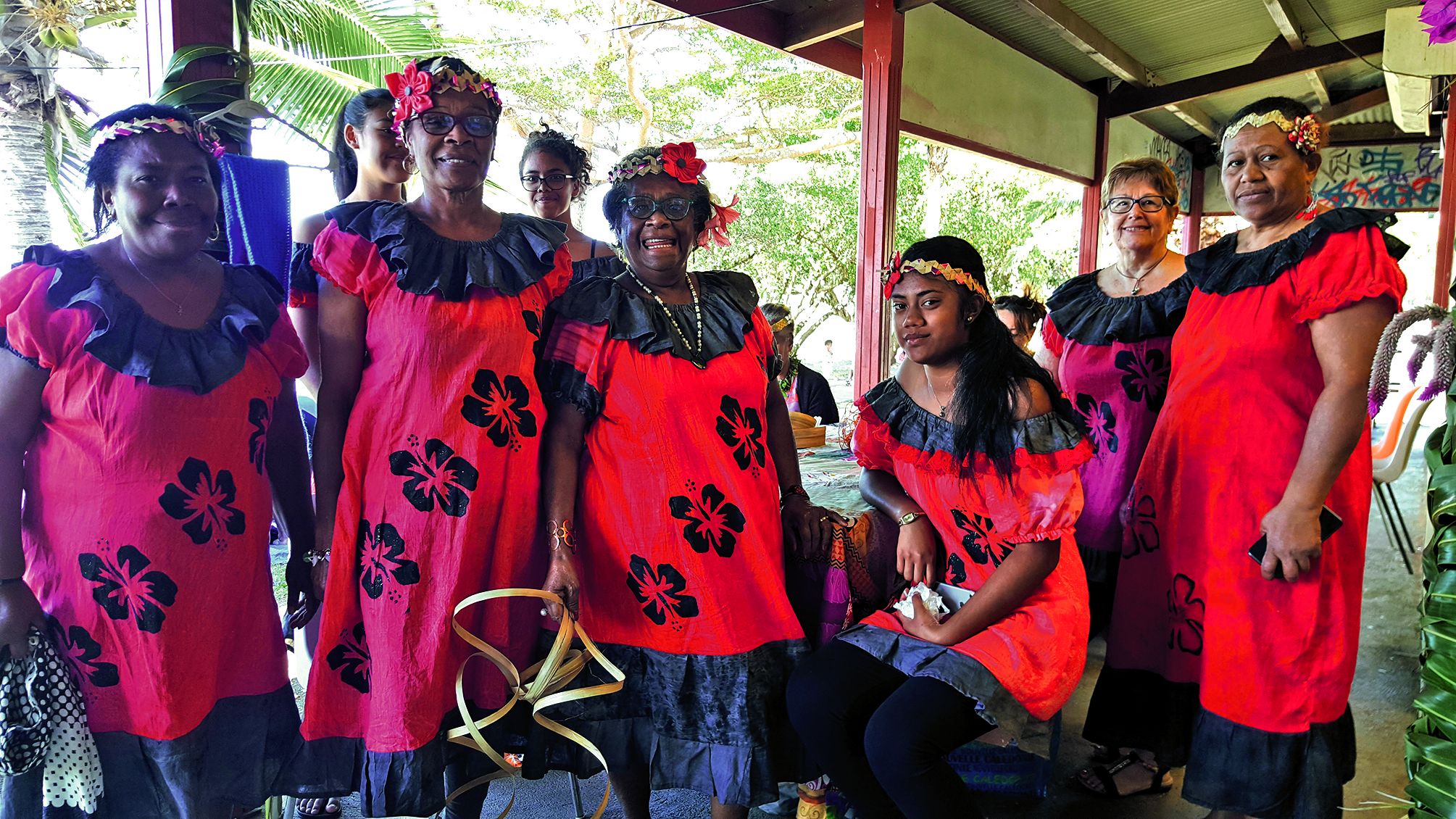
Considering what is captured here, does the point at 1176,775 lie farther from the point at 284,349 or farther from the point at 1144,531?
the point at 284,349

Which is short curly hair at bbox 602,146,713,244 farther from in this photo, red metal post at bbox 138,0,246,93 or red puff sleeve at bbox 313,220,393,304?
red metal post at bbox 138,0,246,93

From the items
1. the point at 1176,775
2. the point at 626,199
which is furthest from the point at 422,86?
the point at 1176,775

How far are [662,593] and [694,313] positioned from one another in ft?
2.31

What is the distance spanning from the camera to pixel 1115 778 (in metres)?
2.97

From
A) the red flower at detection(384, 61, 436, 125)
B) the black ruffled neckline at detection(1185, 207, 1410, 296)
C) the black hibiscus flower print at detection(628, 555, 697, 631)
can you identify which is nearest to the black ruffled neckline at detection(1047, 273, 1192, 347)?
the black ruffled neckline at detection(1185, 207, 1410, 296)

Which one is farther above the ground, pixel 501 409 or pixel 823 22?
pixel 823 22

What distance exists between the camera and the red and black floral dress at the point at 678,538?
2191 millimetres

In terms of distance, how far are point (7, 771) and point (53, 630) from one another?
27cm

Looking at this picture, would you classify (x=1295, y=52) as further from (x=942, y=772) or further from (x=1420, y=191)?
(x=942, y=772)

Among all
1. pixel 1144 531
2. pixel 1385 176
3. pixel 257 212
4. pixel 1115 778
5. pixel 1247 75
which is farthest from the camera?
pixel 1385 176

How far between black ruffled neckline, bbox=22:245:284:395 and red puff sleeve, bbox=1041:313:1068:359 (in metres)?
2.29

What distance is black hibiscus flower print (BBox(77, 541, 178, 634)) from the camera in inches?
73.5

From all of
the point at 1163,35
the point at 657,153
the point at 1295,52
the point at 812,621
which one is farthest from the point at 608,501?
the point at 1295,52

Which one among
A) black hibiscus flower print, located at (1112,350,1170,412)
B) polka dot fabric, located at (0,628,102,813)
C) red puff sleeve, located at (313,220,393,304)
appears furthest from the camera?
black hibiscus flower print, located at (1112,350,1170,412)
